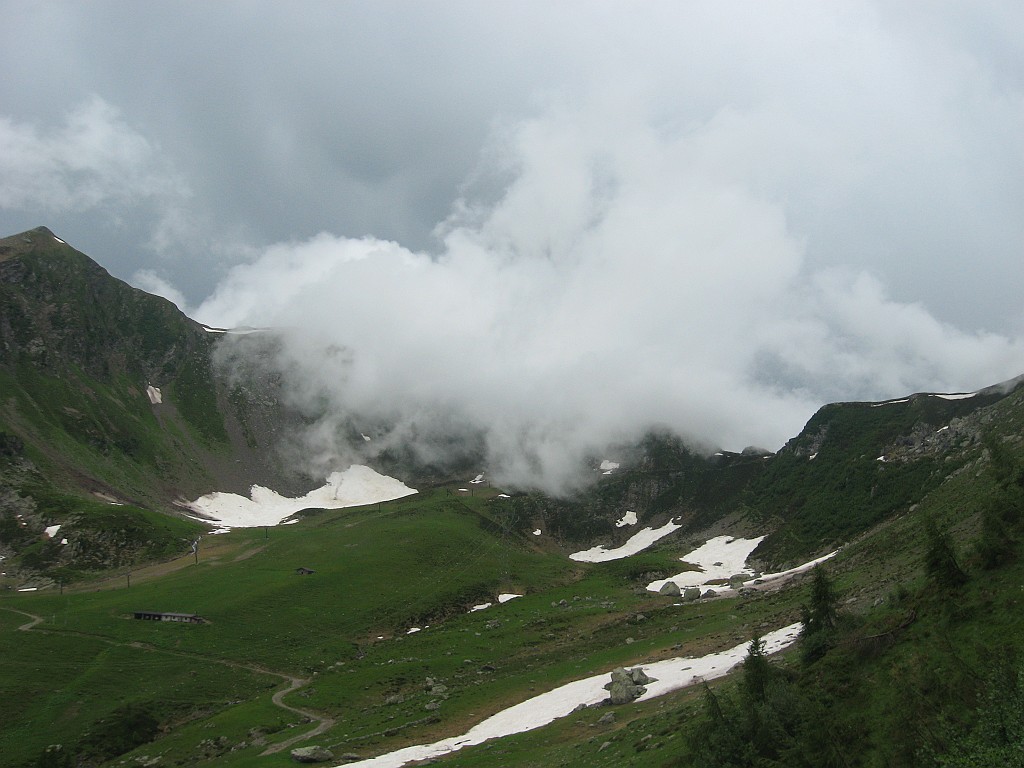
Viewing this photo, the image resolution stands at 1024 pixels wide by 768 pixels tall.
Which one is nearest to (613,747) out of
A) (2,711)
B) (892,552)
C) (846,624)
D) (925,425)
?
(846,624)

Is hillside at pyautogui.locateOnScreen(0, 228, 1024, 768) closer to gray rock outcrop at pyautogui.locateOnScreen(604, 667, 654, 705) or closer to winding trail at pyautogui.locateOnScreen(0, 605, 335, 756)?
winding trail at pyautogui.locateOnScreen(0, 605, 335, 756)

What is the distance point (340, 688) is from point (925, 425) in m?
158

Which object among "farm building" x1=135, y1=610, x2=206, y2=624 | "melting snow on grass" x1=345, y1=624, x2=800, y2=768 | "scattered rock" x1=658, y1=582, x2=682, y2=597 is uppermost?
"farm building" x1=135, y1=610, x2=206, y2=624

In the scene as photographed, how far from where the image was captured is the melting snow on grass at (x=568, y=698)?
5262 cm

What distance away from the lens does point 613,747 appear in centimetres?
4025

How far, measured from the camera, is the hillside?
88.3 ft

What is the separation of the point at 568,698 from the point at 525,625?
48.7m

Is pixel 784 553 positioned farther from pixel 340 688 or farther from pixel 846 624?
pixel 846 624

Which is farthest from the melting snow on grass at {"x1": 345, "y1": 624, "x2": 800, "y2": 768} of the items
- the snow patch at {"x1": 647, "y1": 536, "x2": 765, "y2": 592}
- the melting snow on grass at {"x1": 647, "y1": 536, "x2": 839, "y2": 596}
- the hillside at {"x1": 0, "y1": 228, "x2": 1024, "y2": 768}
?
the snow patch at {"x1": 647, "y1": 536, "x2": 765, "y2": 592}

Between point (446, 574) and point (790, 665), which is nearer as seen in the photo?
point (790, 665)

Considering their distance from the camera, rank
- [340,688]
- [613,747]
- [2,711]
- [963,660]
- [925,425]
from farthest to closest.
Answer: [925,425] < [340,688] < [2,711] < [613,747] < [963,660]

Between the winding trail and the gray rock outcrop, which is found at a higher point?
the winding trail

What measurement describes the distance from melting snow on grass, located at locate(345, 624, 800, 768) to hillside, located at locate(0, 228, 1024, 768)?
50cm

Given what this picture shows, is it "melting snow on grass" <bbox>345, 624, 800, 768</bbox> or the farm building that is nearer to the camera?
"melting snow on grass" <bbox>345, 624, 800, 768</bbox>
